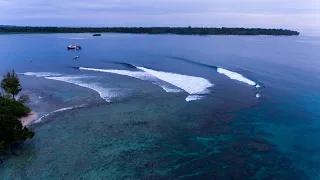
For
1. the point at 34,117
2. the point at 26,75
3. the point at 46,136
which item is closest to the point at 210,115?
the point at 46,136

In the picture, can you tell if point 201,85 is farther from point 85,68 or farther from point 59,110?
point 85,68

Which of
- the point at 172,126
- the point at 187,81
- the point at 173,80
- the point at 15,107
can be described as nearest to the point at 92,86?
the point at 173,80

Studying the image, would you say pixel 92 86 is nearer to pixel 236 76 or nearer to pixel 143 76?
pixel 143 76

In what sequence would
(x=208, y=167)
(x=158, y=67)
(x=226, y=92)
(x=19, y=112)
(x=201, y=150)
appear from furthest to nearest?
(x=158, y=67)
(x=226, y=92)
(x=19, y=112)
(x=201, y=150)
(x=208, y=167)

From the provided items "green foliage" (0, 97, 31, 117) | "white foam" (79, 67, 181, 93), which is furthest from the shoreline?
"white foam" (79, 67, 181, 93)

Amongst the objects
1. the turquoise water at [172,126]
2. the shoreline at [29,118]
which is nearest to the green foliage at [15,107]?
the shoreline at [29,118]

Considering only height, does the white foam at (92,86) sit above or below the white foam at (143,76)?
below

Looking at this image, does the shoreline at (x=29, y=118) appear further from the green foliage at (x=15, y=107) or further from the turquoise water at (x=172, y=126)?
the turquoise water at (x=172, y=126)
